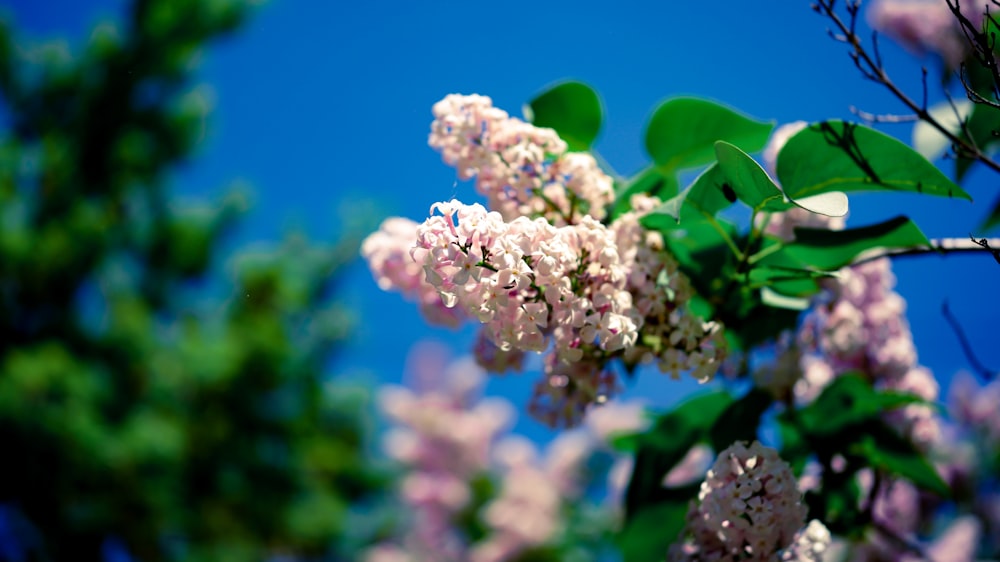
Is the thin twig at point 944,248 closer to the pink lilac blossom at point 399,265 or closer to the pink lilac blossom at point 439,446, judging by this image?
the pink lilac blossom at point 399,265

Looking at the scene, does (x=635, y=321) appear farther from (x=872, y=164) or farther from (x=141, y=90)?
(x=141, y=90)

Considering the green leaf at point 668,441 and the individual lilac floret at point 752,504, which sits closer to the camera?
the individual lilac floret at point 752,504

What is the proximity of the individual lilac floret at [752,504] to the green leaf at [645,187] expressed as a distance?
0.19m

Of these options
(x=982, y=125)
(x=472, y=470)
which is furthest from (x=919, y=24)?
(x=472, y=470)

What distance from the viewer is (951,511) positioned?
4.13ft

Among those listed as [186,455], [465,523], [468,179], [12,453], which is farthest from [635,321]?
[12,453]

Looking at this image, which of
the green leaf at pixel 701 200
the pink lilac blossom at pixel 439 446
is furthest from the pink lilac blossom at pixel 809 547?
the pink lilac blossom at pixel 439 446

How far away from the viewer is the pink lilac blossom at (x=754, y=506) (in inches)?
18.6

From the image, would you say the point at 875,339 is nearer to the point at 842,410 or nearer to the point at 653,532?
the point at 842,410

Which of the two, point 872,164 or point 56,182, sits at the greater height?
point 56,182

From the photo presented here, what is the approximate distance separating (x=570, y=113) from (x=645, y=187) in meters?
0.08

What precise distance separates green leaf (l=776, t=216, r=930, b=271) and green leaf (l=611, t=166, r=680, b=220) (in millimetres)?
93

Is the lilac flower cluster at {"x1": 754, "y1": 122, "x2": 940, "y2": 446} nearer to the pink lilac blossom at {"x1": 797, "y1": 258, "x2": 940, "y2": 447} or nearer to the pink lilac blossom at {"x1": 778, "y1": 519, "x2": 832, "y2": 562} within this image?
the pink lilac blossom at {"x1": 797, "y1": 258, "x2": 940, "y2": 447}

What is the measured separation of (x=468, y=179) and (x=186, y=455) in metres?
4.11
